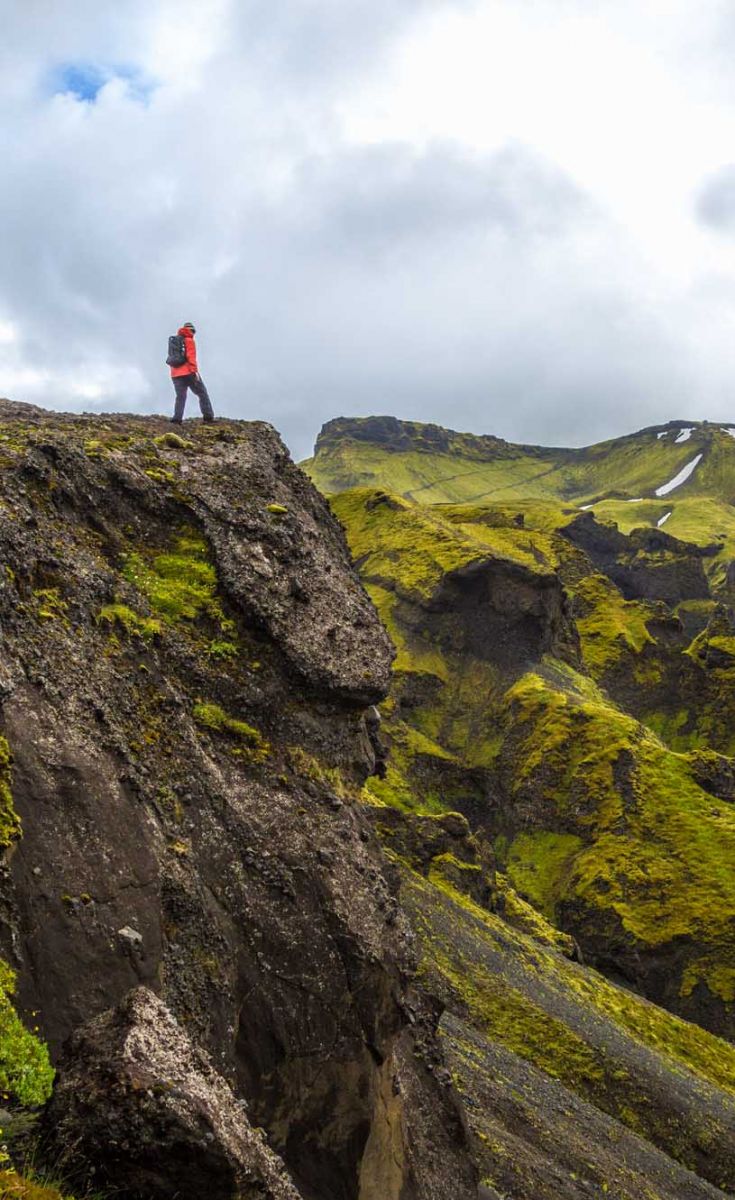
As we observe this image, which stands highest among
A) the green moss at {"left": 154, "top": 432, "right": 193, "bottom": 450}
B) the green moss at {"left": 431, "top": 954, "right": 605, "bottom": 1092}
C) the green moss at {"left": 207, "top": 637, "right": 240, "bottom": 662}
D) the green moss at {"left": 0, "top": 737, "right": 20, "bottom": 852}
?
the green moss at {"left": 154, "top": 432, "right": 193, "bottom": 450}

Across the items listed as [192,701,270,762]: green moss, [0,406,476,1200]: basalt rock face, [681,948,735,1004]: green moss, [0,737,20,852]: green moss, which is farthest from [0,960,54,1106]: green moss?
[681,948,735,1004]: green moss

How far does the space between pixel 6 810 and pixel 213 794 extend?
6.78 m

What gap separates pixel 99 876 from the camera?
572 inches

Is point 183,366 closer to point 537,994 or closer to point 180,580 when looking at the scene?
point 180,580

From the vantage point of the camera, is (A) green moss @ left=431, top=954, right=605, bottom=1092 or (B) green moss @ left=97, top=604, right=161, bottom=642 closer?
(B) green moss @ left=97, top=604, right=161, bottom=642

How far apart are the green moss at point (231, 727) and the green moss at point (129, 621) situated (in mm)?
2311

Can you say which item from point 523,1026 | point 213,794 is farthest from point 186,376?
point 523,1026

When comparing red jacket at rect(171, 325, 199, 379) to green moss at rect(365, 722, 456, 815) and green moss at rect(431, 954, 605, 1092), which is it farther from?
green moss at rect(365, 722, 456, 815)

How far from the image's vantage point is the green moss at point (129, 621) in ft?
62.6

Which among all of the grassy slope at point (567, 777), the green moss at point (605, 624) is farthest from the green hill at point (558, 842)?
the green moss at point (605, 624)

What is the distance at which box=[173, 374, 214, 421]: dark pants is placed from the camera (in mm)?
30427

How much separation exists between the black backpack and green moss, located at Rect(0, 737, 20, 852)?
20.0 metres

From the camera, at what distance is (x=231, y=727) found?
21516 mm

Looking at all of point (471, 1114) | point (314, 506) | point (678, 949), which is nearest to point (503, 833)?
point (678, 949)
